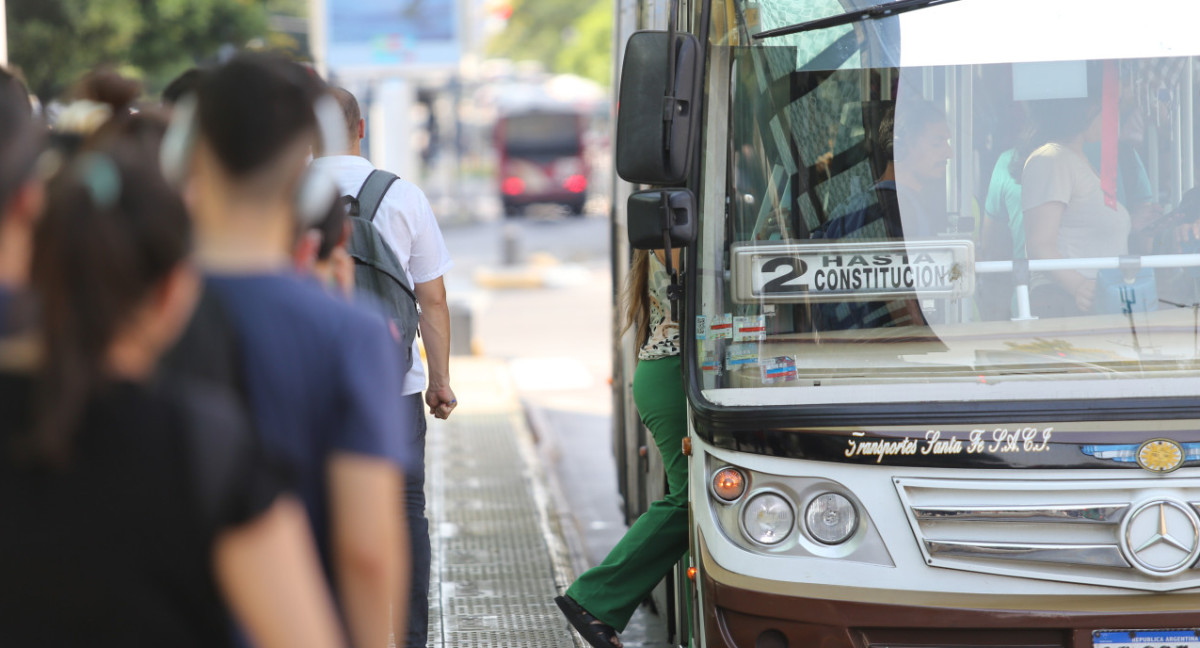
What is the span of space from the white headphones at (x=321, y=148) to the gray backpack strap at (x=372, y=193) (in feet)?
4.92

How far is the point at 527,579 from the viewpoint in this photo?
5977 mm

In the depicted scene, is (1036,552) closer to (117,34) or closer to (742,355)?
(742,355)

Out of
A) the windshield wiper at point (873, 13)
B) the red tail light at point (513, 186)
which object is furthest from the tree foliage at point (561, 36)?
the windshield wiper at point (873, 13)

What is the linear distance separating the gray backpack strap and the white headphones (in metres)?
1.50

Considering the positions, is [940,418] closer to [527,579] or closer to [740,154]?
[740,154]

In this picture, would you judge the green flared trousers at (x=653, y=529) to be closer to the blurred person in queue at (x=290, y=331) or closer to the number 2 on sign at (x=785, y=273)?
the number 2 on sign at (x=785, y=273)

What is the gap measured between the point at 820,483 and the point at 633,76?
3.94 ft

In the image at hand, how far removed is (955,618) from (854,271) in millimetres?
956

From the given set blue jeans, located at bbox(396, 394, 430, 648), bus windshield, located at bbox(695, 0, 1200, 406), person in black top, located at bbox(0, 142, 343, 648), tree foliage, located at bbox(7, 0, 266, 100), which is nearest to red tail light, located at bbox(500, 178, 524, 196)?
tree foliage, located at bbox(7, 0, 266, 100)

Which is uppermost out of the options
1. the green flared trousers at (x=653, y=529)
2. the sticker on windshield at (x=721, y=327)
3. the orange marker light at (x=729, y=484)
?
the sticker on windshield at (x=721, y=327)

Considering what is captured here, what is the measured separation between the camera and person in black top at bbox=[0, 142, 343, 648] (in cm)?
158

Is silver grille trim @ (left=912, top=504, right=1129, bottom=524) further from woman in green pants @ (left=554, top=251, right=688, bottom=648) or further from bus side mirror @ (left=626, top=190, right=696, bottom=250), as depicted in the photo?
woman in green pants @ (left=554, top=251, right=688, bottom=648)

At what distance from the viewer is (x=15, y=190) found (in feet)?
6.02

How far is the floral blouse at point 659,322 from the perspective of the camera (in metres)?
4.29
